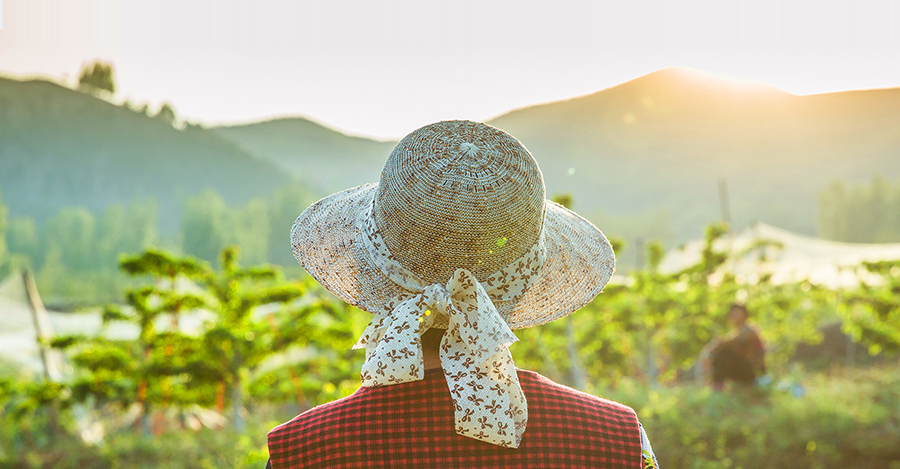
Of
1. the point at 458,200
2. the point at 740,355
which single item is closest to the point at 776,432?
the point at 740,355

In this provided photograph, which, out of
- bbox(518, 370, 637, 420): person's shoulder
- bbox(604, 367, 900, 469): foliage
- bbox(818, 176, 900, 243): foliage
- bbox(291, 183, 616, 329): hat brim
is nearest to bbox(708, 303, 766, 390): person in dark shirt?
bbox(604, 367, 900, 469): foliage

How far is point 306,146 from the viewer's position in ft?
601

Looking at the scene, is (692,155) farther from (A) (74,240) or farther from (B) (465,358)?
(B) (465,358)

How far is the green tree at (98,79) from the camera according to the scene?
12669 cm

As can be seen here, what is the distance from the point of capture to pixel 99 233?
100250mm

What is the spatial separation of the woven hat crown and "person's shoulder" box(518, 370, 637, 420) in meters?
0.23

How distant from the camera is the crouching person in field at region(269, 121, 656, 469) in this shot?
1127 millimetres

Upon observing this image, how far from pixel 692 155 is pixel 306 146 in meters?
107

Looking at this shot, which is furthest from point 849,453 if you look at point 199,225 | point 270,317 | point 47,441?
point 199,225

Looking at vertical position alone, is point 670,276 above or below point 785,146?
above

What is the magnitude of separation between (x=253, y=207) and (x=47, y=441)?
108597mm

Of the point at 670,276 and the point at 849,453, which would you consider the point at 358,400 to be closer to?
the point at 849,453

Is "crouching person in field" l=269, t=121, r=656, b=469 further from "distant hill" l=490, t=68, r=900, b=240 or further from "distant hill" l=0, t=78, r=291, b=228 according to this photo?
"distant hill" l=0, t=78, r=291, b=228

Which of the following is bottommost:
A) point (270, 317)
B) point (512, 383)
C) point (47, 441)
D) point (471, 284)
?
point (47, 441)
